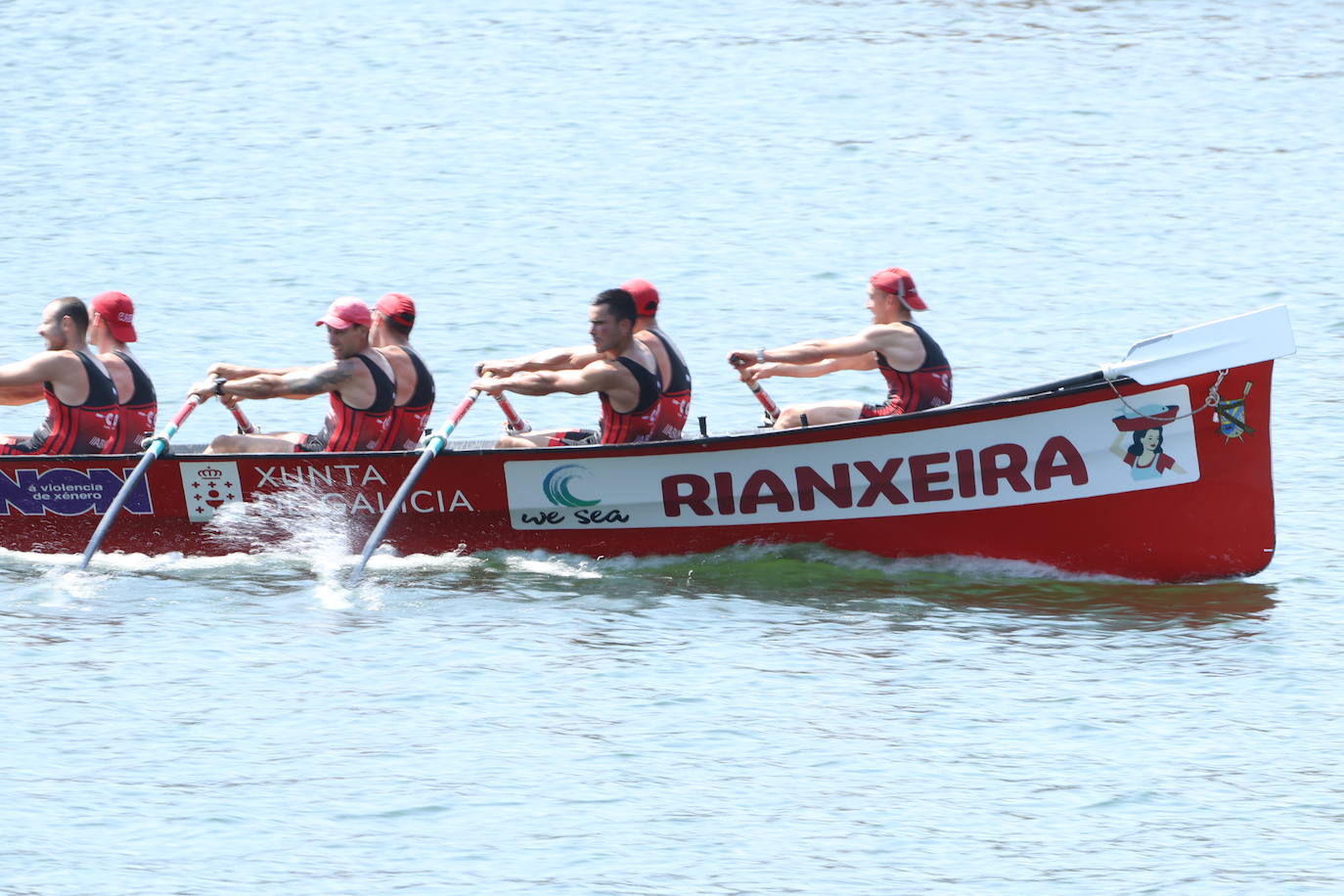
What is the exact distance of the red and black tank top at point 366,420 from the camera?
12773mm

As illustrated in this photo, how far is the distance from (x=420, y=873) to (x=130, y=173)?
22.2 metres

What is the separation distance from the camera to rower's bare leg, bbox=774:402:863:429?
12.9 meters

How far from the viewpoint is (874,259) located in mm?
25766

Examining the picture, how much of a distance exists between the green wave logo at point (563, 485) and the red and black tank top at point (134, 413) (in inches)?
108

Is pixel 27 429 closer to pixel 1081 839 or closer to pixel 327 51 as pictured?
pixel 1081 839

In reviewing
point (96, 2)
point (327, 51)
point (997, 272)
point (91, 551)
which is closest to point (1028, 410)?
point (91, 551)

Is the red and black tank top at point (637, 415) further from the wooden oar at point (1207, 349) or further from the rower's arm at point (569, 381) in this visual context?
the wooden oar at point (1207, 349)

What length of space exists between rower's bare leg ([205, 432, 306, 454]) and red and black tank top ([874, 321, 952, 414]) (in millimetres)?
3855

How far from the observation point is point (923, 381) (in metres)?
12.6

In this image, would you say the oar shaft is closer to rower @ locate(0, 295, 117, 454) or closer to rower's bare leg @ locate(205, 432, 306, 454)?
rower's bare leg @ locate(205, 432, 306, 454)

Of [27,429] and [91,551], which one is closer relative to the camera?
[91,551]

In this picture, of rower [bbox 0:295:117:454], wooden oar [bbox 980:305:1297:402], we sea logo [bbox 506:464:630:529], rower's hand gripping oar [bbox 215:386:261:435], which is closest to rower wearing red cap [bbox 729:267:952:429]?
wooden oar [bbox 980:305:1297:402]

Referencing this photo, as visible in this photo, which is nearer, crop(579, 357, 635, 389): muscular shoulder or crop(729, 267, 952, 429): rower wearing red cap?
crop(579, 357, 635, 389): muscular shoulder

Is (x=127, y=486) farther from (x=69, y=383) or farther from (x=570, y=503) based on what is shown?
(x=570, y=503)
